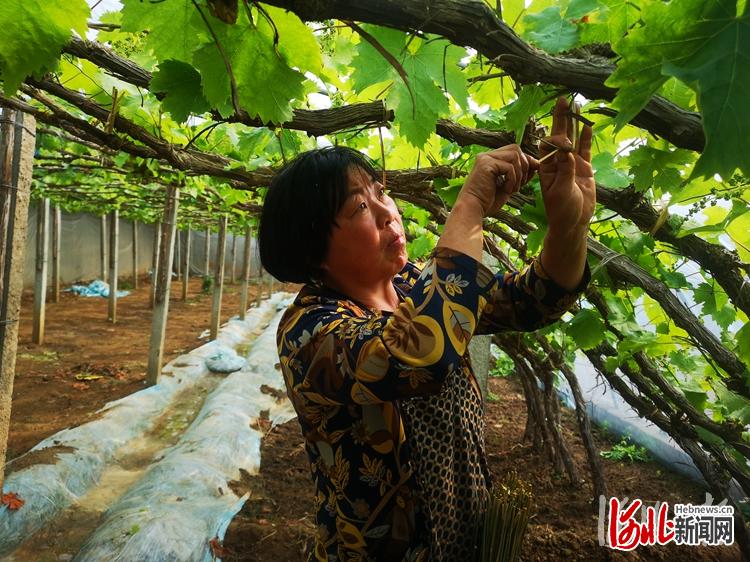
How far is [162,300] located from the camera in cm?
698

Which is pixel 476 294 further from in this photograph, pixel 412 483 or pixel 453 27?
pixel 412 483

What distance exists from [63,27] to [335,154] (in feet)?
2.03

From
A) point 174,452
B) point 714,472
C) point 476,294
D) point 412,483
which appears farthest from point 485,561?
point 174,452

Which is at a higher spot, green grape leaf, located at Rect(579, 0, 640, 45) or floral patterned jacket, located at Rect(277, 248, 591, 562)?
green grape leaf, located at Rect(579, 0, 640, 45)

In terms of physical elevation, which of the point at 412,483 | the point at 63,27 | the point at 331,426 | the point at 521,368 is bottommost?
the point at 521,368

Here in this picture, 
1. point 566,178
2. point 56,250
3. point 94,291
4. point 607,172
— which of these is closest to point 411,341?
point 566,178

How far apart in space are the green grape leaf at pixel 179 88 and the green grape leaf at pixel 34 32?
9.6 inches

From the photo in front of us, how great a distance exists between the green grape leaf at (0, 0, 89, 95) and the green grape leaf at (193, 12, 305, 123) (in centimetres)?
20

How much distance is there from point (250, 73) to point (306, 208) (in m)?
0.35

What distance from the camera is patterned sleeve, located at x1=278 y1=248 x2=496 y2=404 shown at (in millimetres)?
805

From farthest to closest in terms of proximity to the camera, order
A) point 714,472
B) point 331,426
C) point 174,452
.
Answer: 1. point 174,452
2. point 714,472
3. point 331,426

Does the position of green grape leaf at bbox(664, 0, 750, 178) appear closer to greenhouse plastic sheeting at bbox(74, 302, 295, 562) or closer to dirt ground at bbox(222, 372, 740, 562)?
dirt ground at bbox(222, 372, 740, 562)

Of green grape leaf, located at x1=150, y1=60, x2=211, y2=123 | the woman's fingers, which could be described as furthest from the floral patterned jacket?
green grape leaf, located at x1=150, y1=60, x2=211, y2=123

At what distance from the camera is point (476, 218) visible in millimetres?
899
